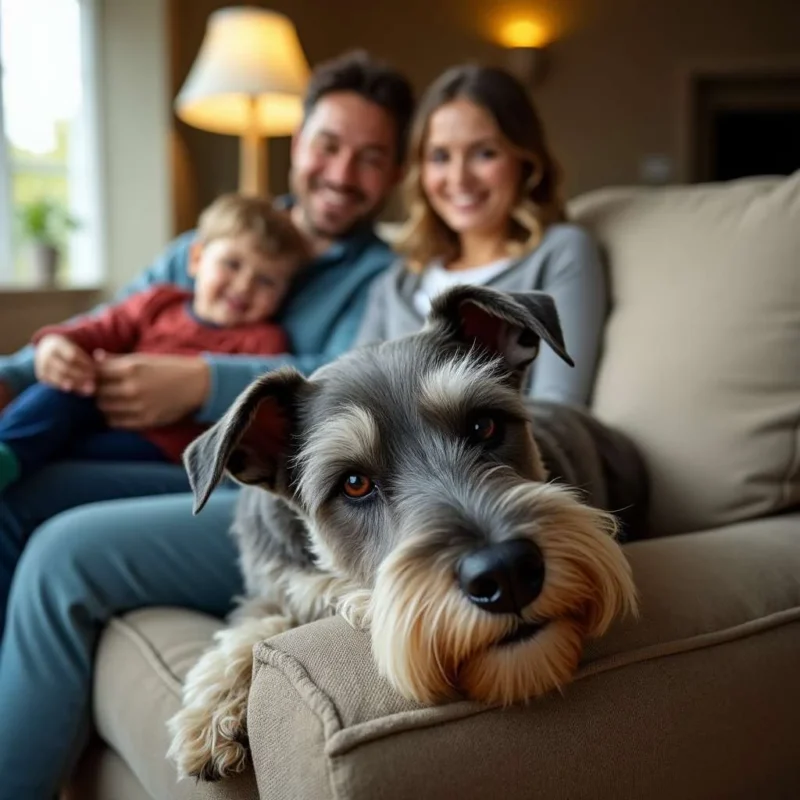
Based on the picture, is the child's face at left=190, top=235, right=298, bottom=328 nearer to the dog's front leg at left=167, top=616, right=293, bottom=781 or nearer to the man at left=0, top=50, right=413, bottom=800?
the man at left=0, top=50, right=413, bottom=800

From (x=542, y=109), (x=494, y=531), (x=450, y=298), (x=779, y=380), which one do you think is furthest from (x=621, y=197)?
(x=542, y=109)

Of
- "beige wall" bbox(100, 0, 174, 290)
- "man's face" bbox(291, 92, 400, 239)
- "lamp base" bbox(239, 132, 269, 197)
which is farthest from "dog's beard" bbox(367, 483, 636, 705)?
"beige wall" bbox(100, 0, 174, 290)

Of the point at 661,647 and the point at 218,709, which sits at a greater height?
the point at 661,647

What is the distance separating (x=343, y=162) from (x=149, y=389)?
101 centimetres

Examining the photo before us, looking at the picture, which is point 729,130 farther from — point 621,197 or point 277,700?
point 277,700

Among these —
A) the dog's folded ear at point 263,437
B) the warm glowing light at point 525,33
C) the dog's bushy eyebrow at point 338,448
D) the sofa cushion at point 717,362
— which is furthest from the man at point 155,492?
the warm glowing light at point 525,33

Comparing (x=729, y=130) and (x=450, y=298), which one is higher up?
(x=729, y=130)

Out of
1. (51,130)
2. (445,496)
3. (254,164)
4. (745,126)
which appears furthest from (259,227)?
(745,126)

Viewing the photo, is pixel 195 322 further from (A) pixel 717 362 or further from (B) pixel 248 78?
(B) pixel 248 78

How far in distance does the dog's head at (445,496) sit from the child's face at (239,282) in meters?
1.09

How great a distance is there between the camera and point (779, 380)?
1.67 meters

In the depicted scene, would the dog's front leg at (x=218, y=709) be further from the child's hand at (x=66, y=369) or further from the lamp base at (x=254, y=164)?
the lamp base at (x=254, y=164)

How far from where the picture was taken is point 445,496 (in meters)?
1.16

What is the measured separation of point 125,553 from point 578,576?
103cm
